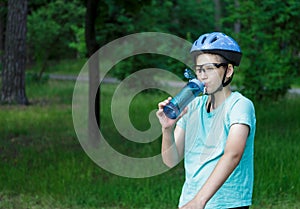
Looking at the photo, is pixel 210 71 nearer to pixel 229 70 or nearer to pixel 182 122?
pixel 229 70

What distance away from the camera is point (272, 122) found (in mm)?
11477

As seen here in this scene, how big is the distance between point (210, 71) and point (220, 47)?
0.12 meters

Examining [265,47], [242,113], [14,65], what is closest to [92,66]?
[242,113]

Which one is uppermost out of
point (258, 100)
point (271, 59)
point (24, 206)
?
point (271, 59)

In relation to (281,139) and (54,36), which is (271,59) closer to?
(281,139)

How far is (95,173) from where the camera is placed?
766 cm

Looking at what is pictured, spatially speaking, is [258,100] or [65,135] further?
[258,100]

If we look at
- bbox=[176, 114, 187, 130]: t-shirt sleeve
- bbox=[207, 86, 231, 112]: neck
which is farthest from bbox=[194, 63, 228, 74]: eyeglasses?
bbox=[176, 114, 187, 130]: t-shirt sleeve

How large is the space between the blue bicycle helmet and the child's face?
34mm

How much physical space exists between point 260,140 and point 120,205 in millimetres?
3559

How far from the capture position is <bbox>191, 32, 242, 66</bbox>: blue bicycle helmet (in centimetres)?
287

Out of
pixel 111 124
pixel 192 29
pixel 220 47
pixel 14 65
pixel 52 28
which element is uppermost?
pixel 192 29

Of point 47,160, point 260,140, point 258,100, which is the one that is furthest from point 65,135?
point 258,100

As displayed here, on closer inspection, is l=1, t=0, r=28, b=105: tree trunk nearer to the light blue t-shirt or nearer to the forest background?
the forest background
